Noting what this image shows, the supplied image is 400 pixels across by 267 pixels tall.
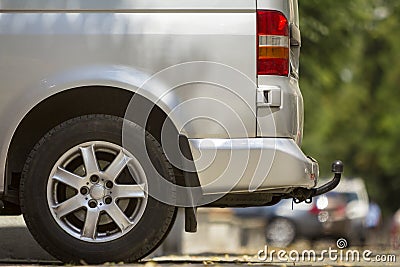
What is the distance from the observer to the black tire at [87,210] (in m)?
7.94

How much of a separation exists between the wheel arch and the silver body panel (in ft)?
0.37

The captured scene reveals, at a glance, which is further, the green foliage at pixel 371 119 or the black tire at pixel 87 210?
the green foliage at pixel 371 119

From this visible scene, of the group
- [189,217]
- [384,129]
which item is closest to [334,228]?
[384,129]

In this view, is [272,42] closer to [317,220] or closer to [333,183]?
[333,183]

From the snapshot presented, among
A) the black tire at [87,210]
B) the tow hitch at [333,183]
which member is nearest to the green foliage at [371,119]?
the tow hitch at [333,183]

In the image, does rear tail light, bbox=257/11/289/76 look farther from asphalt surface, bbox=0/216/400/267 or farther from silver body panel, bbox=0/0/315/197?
asphalt surface, bbox=0/216/400/267

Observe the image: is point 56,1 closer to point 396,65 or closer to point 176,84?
point 176,84

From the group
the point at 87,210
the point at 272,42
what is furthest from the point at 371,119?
the point at 87,210

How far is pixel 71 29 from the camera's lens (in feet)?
26.1

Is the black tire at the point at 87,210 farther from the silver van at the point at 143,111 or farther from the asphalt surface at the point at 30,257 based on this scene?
the asphalt surface at the point at 30,257

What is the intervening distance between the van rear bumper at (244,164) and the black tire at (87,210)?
238 millimetres

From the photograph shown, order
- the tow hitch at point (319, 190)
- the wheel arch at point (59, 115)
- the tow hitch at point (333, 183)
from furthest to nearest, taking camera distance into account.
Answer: the tow hitch at point (333, 183)
the tow hitch at point (319, 190)
the wheel arch at point (59, 115)

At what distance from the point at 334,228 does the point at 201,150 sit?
23.2 m

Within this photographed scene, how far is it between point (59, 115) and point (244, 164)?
1.32 m
